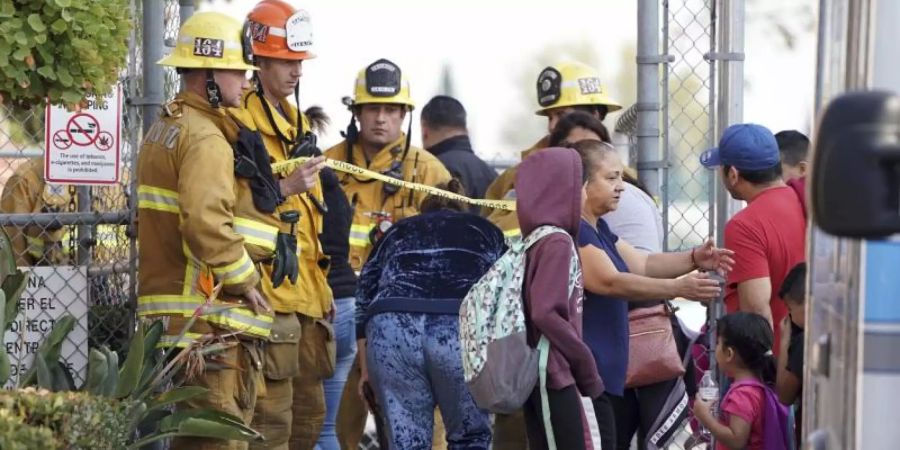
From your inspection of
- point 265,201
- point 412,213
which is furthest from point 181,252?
point 412,213

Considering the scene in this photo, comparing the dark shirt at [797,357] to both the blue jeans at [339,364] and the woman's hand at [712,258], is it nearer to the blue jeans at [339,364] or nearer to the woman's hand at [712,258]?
the woman's hand at [712,258]

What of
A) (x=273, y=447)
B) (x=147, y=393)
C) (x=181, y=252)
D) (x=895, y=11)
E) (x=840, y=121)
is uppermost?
(x=895, y=11)

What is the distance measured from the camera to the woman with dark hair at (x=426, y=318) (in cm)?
684

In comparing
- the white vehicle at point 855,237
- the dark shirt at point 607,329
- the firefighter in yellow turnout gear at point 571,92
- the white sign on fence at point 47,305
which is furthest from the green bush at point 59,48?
the firefighter in yellow turnout gear at point 571,92

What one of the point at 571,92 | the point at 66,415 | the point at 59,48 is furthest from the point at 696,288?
the point at 66,415

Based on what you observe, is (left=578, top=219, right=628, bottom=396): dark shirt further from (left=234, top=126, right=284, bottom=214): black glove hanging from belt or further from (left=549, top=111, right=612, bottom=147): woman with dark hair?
(left=234, top=126, right=284, bottom=214): black glove hanging from belt

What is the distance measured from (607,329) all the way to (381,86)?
8.80 feet

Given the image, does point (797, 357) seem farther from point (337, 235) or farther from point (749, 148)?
point (337, 235)

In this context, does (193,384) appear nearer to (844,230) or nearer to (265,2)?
(265,2)

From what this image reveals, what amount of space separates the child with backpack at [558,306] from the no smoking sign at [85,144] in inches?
79.8

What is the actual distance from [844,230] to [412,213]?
5298 millimetres

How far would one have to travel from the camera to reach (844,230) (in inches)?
122

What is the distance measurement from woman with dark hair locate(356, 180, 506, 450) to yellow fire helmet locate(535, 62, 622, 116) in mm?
1795

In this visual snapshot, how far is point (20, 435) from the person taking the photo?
4.36m
